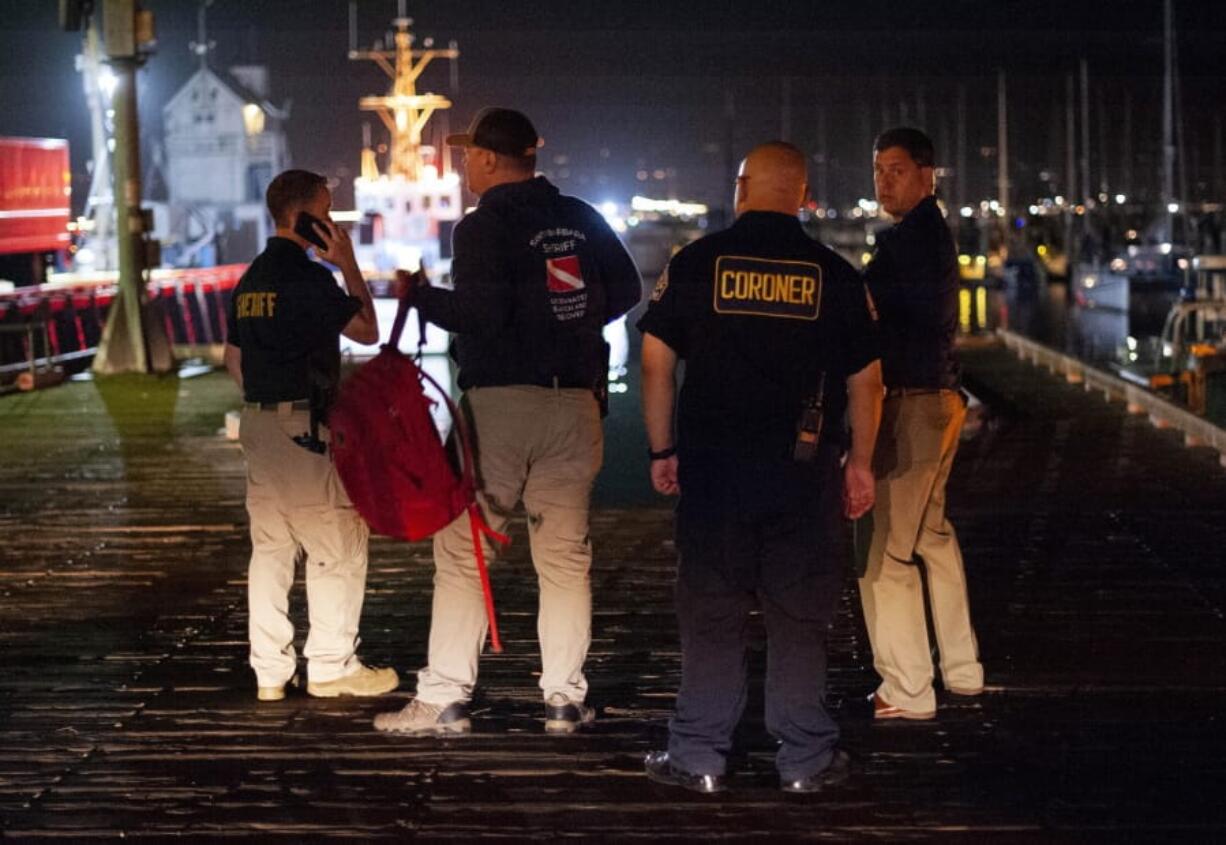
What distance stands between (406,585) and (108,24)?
41.5ft

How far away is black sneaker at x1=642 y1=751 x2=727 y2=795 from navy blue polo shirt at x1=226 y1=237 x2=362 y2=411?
5.75 ft

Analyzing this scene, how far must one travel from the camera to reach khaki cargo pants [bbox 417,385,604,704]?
5797 mm

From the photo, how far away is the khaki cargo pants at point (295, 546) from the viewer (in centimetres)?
638

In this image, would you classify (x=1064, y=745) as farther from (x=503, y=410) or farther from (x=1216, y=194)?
(x=1216, y=194)

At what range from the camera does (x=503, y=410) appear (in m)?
5.78

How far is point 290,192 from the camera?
6.20m

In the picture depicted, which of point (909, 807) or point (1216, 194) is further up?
point (1216, 194)

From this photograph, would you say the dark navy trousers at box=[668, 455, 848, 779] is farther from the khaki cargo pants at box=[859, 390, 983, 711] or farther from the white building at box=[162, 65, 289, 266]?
the white building at box=[162, 65, 289, 266]

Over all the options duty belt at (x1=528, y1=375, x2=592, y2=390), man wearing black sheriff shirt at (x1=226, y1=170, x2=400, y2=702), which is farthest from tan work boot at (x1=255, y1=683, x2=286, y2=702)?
duty belt at (x1=528, y1=375, x2=592, y2=390)

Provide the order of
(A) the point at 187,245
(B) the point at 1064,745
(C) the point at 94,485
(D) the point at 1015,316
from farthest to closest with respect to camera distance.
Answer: (A) the point at 187,245
(D) the point at 1015,316
(C) the point at 94,485
(B) the point at 1064,745

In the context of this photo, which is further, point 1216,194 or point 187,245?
point 1216,194

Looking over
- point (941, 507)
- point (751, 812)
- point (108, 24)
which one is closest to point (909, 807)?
point (751, 812)

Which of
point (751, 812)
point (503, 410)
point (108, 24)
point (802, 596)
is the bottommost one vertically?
point (751, 812)

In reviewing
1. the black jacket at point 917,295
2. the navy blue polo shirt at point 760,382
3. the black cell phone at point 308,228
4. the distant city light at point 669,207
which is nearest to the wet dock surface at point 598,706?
the navy blue polo shirt at point 760,382
